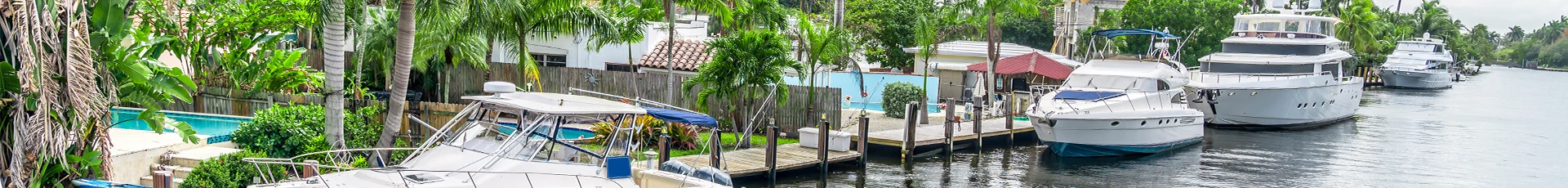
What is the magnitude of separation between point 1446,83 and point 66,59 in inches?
3118

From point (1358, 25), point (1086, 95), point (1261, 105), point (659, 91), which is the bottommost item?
point (1261, 105)

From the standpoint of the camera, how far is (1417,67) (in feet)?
247

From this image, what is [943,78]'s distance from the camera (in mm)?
42406

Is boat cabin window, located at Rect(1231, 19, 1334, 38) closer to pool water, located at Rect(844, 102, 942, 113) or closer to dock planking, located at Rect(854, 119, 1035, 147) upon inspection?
pool water, located at Rect(844, 102, 942, 113)

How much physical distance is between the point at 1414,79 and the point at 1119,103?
51838mm

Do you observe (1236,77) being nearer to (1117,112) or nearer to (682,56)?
(1117,112)

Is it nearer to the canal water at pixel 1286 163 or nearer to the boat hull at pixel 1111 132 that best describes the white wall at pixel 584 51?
the canal water at pixel 1286 163

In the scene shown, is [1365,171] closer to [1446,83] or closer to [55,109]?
[55,109]

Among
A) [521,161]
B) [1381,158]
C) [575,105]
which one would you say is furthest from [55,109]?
[1381,158]

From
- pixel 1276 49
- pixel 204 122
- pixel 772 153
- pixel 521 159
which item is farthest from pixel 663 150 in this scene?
pixel 1276 49

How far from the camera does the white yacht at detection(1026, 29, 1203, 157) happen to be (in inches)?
1135

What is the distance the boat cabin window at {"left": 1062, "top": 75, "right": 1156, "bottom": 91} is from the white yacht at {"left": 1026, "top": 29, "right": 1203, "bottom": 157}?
0.06 feet

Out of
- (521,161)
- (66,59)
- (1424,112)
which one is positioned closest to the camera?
(66,59)

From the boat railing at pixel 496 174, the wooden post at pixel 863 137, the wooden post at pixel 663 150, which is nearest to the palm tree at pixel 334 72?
the boat railing at pixel 496 174
